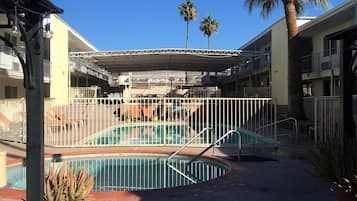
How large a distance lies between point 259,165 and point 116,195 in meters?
4.94

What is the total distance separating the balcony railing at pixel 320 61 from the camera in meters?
22.0

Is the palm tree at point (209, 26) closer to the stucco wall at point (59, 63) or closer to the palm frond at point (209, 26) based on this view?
the palm frond at point (209, 26)

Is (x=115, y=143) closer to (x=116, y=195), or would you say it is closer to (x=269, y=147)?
(x=269, y=147)

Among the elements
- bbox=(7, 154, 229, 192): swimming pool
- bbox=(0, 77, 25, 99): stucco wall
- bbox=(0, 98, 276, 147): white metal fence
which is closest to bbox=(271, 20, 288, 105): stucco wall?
bbox=(0, 98, 276, 147): white metal fence

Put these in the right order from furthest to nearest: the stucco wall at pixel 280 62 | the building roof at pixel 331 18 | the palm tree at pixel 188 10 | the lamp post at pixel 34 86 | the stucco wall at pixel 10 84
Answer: the palm tree at pixel 188 10, the stucco wall at pixel 280 62, the stucco wall at pixel 10 84, the building roof at pixel 331 18, the lamp post at pixel 34 86

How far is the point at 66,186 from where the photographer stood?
18.4 ft

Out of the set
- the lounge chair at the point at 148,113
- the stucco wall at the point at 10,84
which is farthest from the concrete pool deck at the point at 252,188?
the stucco wall at the point at 10,84

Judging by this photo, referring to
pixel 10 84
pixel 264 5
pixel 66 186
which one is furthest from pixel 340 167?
pixel 10 84

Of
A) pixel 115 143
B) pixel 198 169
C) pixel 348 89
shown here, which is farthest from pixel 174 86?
pixel 348 89

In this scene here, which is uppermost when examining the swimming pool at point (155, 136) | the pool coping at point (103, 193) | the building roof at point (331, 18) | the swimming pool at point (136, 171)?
the building roof at point (331, 18)

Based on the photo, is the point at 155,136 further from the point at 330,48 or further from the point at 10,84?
the point at 330,48

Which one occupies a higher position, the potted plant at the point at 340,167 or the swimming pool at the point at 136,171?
Answer: the potted plant at the point at 340,167

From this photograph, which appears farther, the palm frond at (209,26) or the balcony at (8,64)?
the palm frond at (209,26)

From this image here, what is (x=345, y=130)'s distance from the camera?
766cm
